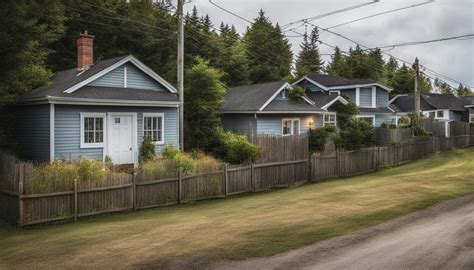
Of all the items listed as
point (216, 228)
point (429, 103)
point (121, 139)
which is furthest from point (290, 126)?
point (429, 103)

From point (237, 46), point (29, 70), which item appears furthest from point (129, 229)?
point (237, 46)

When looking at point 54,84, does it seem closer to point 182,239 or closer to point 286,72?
point 182,239

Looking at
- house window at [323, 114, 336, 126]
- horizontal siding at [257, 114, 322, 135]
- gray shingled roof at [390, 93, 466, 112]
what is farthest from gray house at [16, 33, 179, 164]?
gray shingled roof at [390, 93, 466, 112]

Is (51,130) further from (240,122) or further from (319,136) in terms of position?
(319,136)

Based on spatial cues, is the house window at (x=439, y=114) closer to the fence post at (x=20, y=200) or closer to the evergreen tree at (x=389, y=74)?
the evergreen tree at (x=389, y=74)

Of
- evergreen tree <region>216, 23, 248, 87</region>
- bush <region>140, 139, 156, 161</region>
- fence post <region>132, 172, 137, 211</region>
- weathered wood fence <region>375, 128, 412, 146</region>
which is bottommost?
fence post <region>132, 172, 137, 211</region>

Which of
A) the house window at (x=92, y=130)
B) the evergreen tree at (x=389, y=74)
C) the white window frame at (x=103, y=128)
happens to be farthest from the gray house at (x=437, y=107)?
the house window at (x=92, y=130)

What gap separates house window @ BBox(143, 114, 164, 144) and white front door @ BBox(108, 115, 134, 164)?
0.87m

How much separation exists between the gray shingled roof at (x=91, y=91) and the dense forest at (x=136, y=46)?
0.83 meters

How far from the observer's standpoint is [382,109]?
4403 cm

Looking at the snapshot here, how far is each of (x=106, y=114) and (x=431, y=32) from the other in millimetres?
25156

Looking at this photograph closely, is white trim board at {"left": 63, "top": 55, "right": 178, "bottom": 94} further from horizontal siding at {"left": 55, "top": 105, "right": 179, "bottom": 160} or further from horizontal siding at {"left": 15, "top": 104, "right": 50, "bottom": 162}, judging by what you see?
horizontal siding at {"left": 15, "top": 104, "right": 50, "bottom": 162}

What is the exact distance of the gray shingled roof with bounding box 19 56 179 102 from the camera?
2005 centimetres

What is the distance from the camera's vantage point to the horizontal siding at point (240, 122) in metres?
31.0
